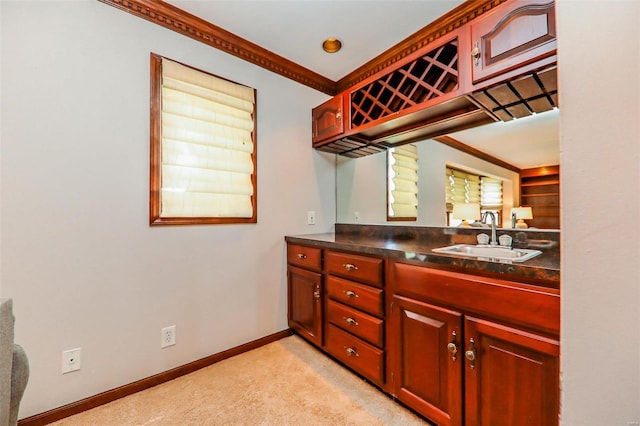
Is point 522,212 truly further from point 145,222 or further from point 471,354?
point 145,222

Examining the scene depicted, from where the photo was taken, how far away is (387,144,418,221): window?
2203mm

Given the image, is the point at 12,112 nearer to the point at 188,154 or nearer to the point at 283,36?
the point at 188,154

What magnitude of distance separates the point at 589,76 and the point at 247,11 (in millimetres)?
1945

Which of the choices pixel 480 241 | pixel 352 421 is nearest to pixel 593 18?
pixel 480 241

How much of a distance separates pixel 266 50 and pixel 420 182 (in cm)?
160

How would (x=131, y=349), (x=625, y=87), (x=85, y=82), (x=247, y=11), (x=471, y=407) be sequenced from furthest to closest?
(x=247, y=11) < (x=131, y=349) < (x=85, y=82) < (x=471, y=407) < (x=625, y=87)

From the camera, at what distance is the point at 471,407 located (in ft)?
3.82

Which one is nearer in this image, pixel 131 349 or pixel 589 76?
pixel 589 76

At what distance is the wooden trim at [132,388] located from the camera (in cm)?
138

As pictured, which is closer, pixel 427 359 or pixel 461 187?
pixel 427 359

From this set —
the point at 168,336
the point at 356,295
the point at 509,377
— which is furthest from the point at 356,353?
the point at 168,336

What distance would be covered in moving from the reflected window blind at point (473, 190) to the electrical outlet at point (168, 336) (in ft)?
6.67

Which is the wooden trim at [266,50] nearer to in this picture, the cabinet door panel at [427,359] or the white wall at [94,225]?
the white wall at [94,225]

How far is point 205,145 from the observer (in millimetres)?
1910
